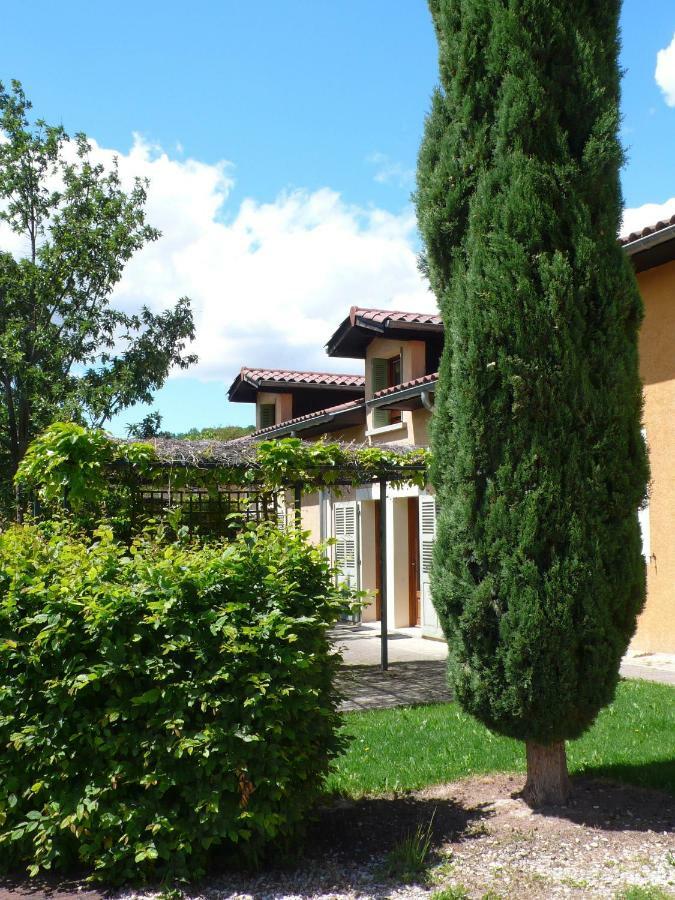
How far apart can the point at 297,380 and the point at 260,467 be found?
12.0m

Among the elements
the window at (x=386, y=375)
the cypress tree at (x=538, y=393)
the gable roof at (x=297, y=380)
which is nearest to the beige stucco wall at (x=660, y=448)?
the cypress tree at (x=538, y=393)

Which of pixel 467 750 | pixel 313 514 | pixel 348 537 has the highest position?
pixel 313 514

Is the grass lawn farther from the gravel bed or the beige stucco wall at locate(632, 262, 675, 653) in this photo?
the beige stucco wall at locate(632, 262, 675, 653)

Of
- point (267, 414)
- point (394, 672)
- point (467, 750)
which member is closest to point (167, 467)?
point (394, 672)

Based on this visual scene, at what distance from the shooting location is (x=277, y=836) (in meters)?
4.23

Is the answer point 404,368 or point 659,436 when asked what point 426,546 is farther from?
point 659,436

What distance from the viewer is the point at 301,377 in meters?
22.1

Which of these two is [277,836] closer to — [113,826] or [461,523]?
[113,826]

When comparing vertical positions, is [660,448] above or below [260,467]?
above

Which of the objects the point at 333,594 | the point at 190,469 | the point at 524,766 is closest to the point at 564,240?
the point at 333,594

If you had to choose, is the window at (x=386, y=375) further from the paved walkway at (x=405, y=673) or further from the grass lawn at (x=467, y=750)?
the grass lawn at (x=467, y=750)

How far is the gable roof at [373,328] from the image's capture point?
1585cm

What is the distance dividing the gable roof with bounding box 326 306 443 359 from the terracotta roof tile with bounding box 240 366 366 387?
10.6 ft

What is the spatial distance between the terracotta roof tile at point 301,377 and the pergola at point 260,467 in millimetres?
10713
